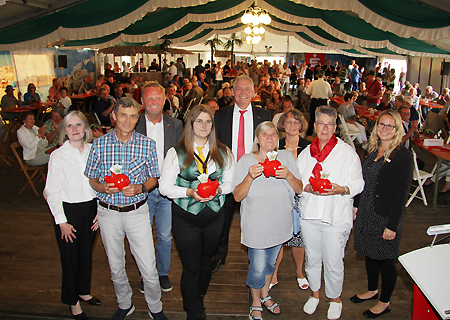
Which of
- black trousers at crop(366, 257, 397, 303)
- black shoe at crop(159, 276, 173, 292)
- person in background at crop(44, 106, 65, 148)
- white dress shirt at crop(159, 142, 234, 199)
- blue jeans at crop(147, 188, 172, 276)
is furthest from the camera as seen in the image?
person in background at crop(44, 106, 65, 148)

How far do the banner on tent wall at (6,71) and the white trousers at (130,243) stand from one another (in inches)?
389

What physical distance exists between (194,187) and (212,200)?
6.4 inches

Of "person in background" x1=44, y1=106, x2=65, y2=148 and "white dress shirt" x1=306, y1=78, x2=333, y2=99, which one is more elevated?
"white dress shirt" x1=306, y1=78, x2=333, y2=99

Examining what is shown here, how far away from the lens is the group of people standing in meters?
2.60

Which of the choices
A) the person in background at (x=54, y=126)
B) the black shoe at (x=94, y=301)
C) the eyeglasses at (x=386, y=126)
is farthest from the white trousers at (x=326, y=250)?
the person in background at (x=54, y=126)

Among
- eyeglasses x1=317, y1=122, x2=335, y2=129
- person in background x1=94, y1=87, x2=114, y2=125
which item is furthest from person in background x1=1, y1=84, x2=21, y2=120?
eyeglasses x1=317, y1=122, x2=335, y2=129

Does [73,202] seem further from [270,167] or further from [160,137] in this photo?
[270,167]

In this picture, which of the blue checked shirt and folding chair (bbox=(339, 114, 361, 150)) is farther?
folding chair (bbox=(339, 114, 361, 150))

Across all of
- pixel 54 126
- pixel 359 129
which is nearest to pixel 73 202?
pixel 54 126

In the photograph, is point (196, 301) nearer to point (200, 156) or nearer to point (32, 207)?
point (200, 156)

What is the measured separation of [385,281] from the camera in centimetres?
295

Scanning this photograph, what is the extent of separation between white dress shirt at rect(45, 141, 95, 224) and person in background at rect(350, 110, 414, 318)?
219 centimetres

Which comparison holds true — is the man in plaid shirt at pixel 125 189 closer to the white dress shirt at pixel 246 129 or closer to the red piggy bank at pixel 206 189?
the red piggy bank at pixel 206 189

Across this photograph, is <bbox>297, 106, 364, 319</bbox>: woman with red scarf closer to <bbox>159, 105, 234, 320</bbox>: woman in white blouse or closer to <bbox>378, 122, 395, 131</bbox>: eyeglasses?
<bbox>378, 122, 395, 131</bbox>: eyeglasses
